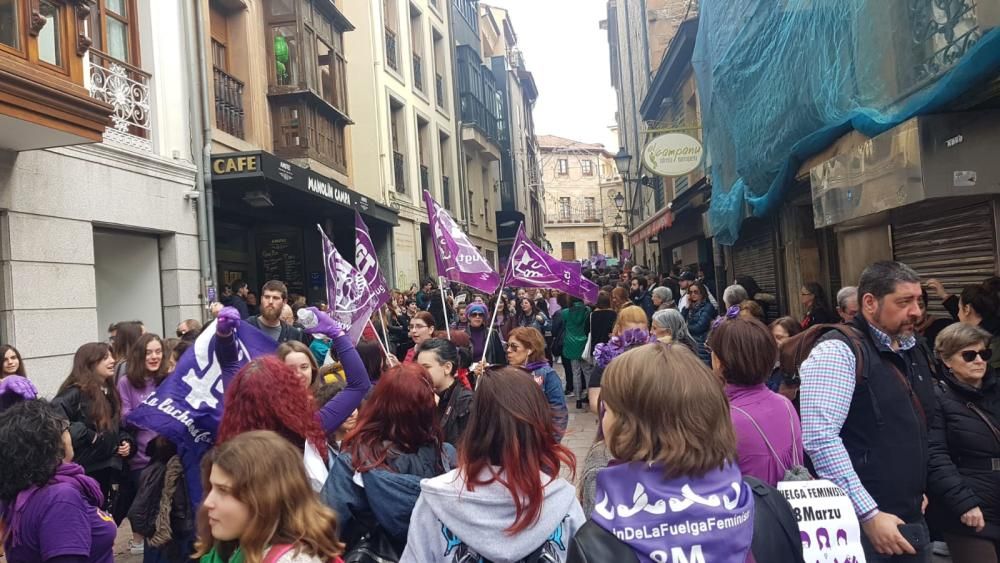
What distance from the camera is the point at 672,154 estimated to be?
564 inches

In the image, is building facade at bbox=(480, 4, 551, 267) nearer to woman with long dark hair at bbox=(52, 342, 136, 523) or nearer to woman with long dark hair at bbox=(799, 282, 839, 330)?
woman with long dark hair at bbox=(799, 282, 839, 330)

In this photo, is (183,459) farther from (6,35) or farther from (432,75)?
(432,75)

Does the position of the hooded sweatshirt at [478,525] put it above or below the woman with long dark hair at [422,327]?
below

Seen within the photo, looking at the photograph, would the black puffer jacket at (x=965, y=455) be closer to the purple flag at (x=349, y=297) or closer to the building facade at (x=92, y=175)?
the purple flag at (x=349, y=297)

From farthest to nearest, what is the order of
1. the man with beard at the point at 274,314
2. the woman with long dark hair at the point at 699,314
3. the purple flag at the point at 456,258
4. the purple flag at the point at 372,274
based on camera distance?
the woman with long dark hair at the point at 699,314 → the purple flag at the point at 456,258 → the purple flag at the point at 372,274 → the man with beard at the point at 274,314

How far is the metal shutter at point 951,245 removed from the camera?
19.2 ft

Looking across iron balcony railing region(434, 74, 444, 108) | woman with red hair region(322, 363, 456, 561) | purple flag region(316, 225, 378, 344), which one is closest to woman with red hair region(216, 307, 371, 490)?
woman with red hair region(322, 363, 456, 561)

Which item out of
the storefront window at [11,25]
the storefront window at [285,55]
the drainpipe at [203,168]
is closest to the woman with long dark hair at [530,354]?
the storefront window at [11,25]

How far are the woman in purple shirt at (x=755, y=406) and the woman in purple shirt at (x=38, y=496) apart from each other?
2.51m

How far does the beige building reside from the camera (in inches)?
2813

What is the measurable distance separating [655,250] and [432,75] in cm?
1166

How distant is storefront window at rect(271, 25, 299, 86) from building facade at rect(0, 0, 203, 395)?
9.67 feet

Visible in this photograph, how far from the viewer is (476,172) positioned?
105 feet

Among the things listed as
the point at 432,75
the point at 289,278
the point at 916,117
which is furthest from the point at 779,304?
the point at 432,75
